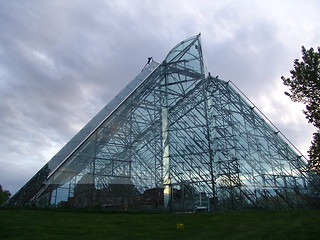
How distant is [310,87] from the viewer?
1130 cm

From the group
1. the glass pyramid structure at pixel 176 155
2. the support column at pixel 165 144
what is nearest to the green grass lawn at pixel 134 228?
the glass pyramid structure at pixel 176 155

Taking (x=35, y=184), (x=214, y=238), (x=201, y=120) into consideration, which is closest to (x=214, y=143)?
(x=201, y=120)

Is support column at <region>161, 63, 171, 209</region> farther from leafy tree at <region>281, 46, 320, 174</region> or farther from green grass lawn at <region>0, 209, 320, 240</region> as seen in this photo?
leafy tree at <region>281, 46, 320, 174</region>

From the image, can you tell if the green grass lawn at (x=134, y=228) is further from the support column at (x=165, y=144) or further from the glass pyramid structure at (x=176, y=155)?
the support column at (x=165, y=144)

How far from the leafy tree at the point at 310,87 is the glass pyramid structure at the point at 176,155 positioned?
10.9 meters

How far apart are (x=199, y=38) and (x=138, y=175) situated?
13892mm

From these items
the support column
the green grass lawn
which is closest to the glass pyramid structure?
the support column

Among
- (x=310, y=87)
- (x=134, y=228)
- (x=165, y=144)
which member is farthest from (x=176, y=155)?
(x=310, y=87)

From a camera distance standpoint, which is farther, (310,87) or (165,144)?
(165,144)

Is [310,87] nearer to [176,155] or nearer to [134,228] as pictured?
[134,228]

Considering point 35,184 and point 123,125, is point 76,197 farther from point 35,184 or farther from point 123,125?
point 123,125

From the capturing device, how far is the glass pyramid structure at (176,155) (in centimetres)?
1820

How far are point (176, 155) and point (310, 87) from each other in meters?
13.9

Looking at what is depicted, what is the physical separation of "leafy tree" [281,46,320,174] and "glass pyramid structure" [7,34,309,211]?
35.8 ft
